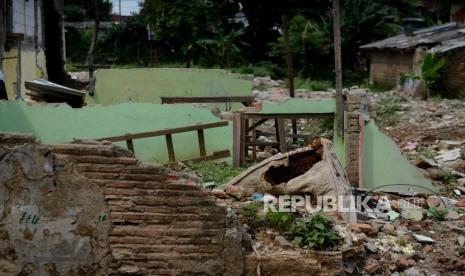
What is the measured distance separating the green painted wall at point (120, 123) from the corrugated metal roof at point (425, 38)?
39.6 feet

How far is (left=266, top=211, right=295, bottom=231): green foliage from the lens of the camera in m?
5.20

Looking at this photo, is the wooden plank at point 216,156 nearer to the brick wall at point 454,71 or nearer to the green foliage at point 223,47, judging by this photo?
the brick wall at point 454,71

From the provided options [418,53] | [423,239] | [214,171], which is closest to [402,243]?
[423,239]

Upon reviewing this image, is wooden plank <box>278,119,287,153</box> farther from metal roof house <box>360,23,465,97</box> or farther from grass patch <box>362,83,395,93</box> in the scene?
grass patch <box>362,83,395,93</box>

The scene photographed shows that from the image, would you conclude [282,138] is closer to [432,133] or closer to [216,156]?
[216,156]

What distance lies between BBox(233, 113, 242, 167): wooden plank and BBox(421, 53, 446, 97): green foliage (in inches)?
400

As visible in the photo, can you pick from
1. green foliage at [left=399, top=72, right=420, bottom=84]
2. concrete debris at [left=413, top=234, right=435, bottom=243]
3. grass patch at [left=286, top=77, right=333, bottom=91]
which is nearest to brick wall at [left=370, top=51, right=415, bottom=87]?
green foliage at [left=399, top=72, right=420, bottom=84]

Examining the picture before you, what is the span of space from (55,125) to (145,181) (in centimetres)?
453

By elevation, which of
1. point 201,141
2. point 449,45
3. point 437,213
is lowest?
point 437,213

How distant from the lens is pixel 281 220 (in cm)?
521

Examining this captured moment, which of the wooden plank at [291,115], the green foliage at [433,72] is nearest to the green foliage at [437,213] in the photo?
the wooden plank at [291,115]

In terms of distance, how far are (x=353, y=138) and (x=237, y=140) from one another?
1766mm

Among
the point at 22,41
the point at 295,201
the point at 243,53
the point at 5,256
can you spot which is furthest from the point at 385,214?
the point at 243,53

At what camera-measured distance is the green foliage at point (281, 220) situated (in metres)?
5.20
